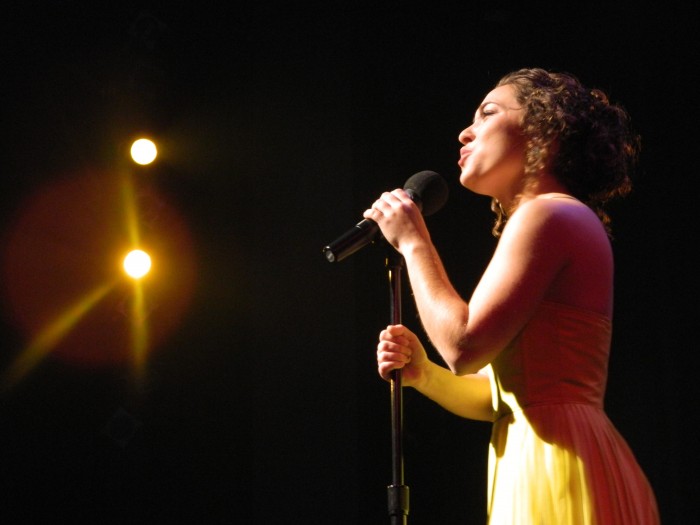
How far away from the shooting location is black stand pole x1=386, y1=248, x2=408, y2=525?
1418 millimetres

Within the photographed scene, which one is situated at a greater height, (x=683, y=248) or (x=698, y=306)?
(x=683, y=248)

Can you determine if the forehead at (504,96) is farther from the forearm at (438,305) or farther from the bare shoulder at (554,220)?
the forearm at (438,305)

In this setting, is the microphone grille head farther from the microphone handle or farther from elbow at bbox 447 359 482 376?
elbow at bbox 447 359 482 376

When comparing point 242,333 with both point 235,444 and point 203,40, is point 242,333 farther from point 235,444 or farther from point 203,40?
point 203,40

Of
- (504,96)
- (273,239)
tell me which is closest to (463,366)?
(504,96)

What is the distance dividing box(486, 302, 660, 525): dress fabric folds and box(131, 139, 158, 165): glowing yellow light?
180 centimetres

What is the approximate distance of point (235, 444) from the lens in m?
2.75

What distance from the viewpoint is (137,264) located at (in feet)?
9.02

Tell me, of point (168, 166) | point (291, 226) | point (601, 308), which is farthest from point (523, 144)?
point (168, 166)

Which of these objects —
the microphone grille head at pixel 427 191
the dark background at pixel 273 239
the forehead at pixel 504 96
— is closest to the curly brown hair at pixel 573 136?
the forehead at pixel 504 96

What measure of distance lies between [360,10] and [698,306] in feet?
5.60

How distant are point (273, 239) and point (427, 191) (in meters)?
1.33

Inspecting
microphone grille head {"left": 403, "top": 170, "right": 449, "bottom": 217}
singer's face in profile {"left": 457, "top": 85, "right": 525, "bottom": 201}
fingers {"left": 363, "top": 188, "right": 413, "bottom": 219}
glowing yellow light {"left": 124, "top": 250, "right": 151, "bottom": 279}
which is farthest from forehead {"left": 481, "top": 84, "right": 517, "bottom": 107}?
glowing yellow light {"left": 124, "top": 250, "right": 151, "bottom": 279}

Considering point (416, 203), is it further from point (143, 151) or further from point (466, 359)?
point (143, 151)
